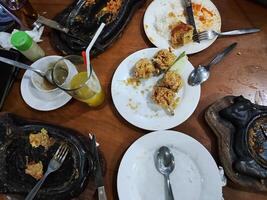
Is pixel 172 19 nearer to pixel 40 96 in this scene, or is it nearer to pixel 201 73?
pixel 201 73

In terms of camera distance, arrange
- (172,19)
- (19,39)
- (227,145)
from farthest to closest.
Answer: (172,19), (19,39), (227,145)

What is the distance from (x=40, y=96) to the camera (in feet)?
4.29

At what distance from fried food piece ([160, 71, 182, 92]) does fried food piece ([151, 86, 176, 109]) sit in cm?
2

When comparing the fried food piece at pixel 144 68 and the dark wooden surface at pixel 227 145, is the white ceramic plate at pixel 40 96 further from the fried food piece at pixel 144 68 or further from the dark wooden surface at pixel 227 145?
the dark wooden surface at pixel 227 145

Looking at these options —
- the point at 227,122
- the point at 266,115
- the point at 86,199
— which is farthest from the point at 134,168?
the point at 266,115

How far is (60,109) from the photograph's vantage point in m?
1.30

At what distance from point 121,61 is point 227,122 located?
0.54 meters

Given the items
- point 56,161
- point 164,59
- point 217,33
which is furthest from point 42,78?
point 217,33

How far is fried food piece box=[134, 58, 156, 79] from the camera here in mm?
1240

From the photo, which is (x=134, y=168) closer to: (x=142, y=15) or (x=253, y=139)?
(x=253, y=139)

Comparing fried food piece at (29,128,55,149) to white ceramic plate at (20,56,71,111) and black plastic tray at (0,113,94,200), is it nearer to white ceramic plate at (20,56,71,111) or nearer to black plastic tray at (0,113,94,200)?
black plastic tray at (0,113,94,200)

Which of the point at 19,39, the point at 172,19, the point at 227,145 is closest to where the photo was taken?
the point at 227,145

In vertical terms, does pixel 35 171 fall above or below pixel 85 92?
below

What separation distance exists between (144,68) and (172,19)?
0.32 metres
